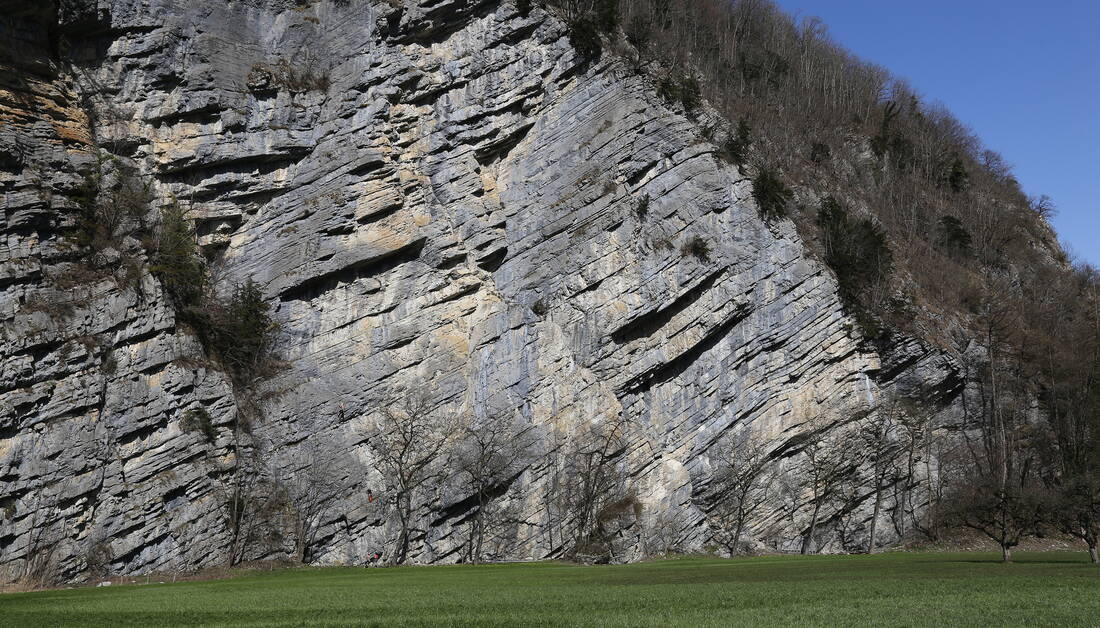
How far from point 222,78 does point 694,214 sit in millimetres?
23988

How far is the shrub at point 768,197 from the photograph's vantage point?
40.9m

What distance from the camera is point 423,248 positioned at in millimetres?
39781

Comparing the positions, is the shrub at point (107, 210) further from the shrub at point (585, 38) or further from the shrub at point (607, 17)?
the shrub at point (607, 17)

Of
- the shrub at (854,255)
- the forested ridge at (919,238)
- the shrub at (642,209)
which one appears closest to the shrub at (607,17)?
the forested ridge at (919,238)

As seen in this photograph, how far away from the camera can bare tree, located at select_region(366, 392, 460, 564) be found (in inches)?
1432

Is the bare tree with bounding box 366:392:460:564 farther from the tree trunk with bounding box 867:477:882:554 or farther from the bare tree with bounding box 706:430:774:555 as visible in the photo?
the tree trunk with bounding box 867:477:882:554

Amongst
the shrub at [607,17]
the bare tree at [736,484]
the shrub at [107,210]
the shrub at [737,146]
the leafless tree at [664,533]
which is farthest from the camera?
the shrub at [607,17]

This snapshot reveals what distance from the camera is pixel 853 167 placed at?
171 ft

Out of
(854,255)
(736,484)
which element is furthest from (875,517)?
(854,255)

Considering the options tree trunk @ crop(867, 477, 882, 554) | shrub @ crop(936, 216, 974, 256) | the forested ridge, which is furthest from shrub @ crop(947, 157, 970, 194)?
tree trunk @ crop(867, 477, 882, 554)

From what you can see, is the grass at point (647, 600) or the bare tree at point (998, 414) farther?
the bare tree at point (998, 414)

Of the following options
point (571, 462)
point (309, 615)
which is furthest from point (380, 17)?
point (309, 615)

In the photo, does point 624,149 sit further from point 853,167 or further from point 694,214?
point 853,167

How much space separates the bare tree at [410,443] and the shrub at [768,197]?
17989 millimetres
